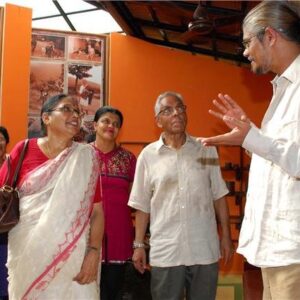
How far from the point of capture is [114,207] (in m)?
2.57

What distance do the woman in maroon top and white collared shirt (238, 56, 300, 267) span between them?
1.26 metres

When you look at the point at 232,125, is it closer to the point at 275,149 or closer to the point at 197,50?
the point at 275,149

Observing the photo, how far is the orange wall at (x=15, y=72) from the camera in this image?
4.32 m

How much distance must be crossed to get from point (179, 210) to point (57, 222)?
67cm

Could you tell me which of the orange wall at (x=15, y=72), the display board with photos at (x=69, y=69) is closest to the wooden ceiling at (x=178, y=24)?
the display board with photos at (x=69, y=69)

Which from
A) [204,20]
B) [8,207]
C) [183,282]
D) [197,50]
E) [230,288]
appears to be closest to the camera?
[8,207]

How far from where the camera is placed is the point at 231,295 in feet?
13.7

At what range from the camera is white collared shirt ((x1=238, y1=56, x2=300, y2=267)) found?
124cm

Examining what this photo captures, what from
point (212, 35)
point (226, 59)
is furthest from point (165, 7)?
point (226, 59)

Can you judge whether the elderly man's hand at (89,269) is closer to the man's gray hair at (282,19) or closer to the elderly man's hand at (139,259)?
the elderly man's hand at (139,259)

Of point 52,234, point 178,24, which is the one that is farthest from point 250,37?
point 178,24

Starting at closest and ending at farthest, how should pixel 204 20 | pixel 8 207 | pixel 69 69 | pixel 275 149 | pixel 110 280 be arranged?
pixel 275 149, pixel 8 207, pixel 110 280, pixel 204 20, pixel 69 69

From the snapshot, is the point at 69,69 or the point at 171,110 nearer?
the point at 171,110

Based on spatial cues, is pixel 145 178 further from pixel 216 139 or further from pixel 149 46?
pixel 149 46
